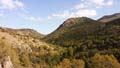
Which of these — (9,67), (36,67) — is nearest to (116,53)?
(36,67)

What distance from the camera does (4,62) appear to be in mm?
86125

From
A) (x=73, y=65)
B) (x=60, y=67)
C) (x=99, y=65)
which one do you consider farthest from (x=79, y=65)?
(x=99, y=65)

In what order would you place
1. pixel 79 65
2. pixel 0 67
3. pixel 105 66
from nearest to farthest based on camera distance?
pixel 0 67, pixel 105 66, pixel 79 65

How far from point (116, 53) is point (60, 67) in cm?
6434

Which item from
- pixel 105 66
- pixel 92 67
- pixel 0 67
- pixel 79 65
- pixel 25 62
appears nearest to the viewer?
pixel 0 67

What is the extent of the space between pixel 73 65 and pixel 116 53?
221 feet

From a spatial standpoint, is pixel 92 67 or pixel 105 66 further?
pixel 92 67

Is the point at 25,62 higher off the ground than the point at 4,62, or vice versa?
the point at 4,62

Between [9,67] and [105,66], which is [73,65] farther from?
[9,67]

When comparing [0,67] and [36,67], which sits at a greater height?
[0,67]

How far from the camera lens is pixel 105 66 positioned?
10862 centimetres

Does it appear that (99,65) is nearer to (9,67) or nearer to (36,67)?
(9,67)

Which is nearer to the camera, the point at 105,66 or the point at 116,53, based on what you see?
the point at 105,66

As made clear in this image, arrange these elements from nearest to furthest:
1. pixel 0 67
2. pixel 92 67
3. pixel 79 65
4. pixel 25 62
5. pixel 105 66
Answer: pixel 0 67, pixel 105 66, pixel 92 67, pixel 79 65, pixel 25 62
